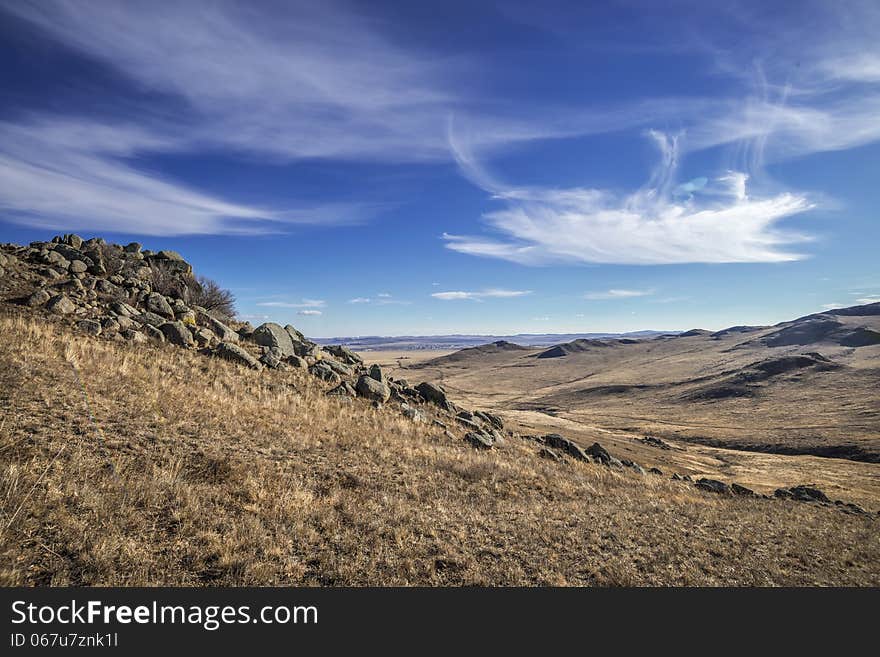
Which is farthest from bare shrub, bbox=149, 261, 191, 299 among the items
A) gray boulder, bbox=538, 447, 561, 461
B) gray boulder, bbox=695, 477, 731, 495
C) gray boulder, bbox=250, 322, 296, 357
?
gray boulder, bbox=695, 477, 731, 495

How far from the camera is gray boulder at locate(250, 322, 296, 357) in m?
22.2

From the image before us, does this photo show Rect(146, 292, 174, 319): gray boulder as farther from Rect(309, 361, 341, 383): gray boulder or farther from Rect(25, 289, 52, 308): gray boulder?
Rect(309, 361, 341, 383): gray boulder

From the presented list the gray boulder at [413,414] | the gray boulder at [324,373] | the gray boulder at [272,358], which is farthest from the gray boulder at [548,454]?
the gray boulder at [272,358]

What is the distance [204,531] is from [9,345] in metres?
11.5

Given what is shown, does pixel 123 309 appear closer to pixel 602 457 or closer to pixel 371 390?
pixel 371 390

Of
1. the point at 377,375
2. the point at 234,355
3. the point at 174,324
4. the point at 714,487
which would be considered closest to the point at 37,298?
the point at 174,324

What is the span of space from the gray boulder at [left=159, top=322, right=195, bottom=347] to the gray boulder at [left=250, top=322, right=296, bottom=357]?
4.47 metres

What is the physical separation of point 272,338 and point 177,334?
17.7 ft

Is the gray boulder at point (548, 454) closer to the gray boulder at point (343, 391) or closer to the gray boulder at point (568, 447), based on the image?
the gray boulder at point (568, 447)

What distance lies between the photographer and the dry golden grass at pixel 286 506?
18.0 ft

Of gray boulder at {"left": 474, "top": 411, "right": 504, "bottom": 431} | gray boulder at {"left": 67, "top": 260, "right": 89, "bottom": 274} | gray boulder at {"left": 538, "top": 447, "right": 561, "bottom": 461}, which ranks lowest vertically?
gray boulder at {"left": 538, "top": 447, "right": 561, "bottom": 461}

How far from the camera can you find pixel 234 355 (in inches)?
707

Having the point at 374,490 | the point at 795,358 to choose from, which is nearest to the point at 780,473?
the point at 374,490

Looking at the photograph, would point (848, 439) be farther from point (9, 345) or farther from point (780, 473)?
point (9, 345)
